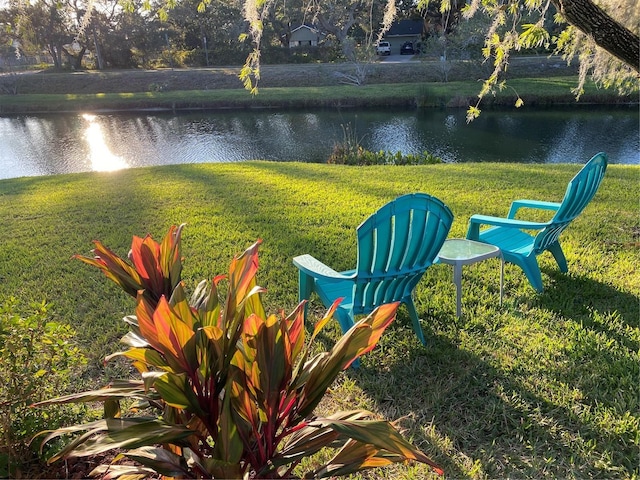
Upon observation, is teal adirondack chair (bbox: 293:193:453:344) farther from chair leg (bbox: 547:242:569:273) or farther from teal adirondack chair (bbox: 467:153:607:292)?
chair leg (bbox: 547:242:569:273)

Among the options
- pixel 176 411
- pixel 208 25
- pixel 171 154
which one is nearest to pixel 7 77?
pixel 208 25

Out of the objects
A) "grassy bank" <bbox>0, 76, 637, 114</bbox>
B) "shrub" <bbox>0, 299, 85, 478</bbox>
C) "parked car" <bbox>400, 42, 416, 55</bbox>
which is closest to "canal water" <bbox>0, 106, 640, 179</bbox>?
"grassy bank" <bbox>0, 76, 637, 114</bbox>

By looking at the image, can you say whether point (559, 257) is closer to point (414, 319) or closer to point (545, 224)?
point (545, 224)

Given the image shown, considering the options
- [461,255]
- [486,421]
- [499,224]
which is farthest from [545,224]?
[486,421]

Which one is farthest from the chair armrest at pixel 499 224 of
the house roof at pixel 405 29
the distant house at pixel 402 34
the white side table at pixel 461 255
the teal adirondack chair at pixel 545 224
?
the house roof at pixel 405 29

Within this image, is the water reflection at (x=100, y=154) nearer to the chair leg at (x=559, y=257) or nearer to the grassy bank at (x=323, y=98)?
the grassy bank at (x=323, y=98)

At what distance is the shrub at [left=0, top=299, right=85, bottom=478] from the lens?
5.19 feet

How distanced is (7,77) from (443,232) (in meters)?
29.8

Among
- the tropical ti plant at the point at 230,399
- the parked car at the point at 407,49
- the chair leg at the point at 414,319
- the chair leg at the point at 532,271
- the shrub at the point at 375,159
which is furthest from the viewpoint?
the parked car at the point at 407,49

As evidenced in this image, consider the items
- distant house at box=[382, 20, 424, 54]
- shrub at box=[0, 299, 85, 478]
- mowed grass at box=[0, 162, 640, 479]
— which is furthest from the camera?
distant house at box=[382, 20, 424, 54]

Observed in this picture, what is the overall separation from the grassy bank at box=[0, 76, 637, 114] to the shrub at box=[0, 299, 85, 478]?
18581mm

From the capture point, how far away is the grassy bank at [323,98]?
1853 centimetres

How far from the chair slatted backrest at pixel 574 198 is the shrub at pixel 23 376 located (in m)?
2.79

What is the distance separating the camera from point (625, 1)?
4.37m
